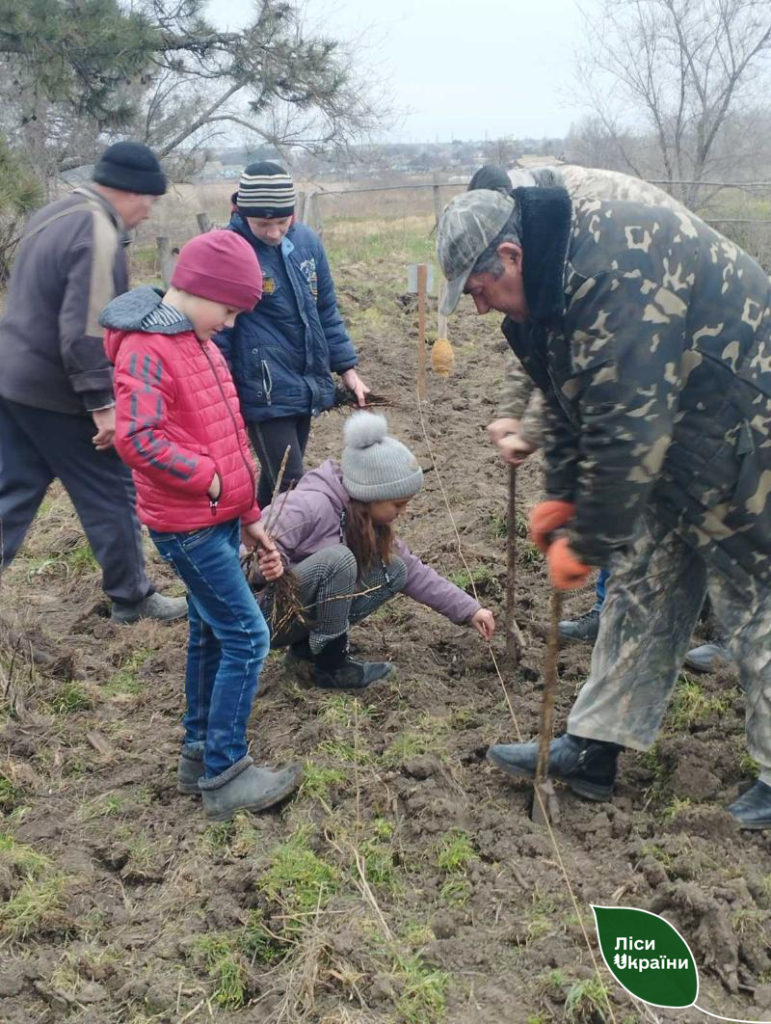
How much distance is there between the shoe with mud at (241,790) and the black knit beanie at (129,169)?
8.54 ft

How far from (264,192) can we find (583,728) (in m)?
2.68

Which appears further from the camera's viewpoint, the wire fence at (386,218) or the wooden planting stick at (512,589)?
the wire fence at (386,218)

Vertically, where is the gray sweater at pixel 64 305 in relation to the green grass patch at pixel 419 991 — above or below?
above

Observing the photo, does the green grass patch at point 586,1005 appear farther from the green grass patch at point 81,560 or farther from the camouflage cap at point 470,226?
the green grass patch at point 81,560

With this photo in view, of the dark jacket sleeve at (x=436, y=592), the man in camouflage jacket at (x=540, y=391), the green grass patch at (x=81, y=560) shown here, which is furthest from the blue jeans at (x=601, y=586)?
the green grass patch at (x=81, y=560)

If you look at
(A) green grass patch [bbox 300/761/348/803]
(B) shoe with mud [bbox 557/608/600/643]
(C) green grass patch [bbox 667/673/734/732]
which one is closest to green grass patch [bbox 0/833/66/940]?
(A) green grass patch [bbox 300/761/348/803]

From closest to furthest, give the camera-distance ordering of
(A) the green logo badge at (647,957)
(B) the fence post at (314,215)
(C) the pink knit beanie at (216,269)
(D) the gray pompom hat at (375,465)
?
(A) the green logo badge at (647,957)
(C) the pink knit beanie at (216,269)
(D) the gray pompom hat at (375,465)
(B) the fence post at (314,215)

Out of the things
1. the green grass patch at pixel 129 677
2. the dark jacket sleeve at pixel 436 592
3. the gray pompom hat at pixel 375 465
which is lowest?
the green grass patch at pixel 129 677

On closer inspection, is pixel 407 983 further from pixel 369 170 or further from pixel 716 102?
pixel 369 170

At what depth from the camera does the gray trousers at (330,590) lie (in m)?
3.86

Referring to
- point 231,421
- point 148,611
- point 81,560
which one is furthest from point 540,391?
point 81,560

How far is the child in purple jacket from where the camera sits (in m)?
3.78

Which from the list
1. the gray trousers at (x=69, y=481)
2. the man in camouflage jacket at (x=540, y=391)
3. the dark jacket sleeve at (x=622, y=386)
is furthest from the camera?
the gray trousers at (x=69, y=481)

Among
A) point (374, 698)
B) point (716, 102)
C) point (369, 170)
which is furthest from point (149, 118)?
point (374, 698)
